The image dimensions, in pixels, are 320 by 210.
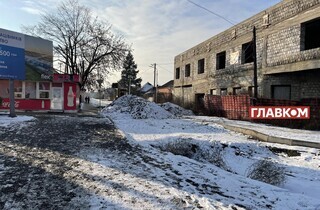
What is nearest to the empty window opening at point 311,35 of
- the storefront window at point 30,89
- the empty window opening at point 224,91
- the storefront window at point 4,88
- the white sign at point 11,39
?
the empty window opening at point 224,91

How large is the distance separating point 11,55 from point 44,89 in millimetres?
6524

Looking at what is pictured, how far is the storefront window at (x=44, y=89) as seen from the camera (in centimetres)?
2262

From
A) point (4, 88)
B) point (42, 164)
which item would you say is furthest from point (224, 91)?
point (42, 164)

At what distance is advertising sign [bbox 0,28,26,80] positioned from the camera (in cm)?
1605

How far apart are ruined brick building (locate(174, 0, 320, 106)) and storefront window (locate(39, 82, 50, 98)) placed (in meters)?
15.7

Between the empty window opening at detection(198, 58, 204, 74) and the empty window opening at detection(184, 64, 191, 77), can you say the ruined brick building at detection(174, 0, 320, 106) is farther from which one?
the empty window opening at detection(184, 64, 191, 77)

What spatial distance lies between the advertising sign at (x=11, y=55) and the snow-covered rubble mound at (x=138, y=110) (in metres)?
7.73

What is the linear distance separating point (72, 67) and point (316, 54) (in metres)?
29.4

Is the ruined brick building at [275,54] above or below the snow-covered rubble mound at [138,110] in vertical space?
above

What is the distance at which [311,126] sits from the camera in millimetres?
17969

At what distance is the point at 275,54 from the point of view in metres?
22.1

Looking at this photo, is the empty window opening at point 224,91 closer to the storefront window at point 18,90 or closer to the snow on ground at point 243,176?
the snow on ground at point 243,176

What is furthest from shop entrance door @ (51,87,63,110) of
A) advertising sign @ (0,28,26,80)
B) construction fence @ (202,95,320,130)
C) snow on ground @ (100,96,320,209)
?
construction fence @ (202,95,320,130)

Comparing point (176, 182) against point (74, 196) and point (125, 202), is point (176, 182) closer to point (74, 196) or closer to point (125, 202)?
point (125, 202)
